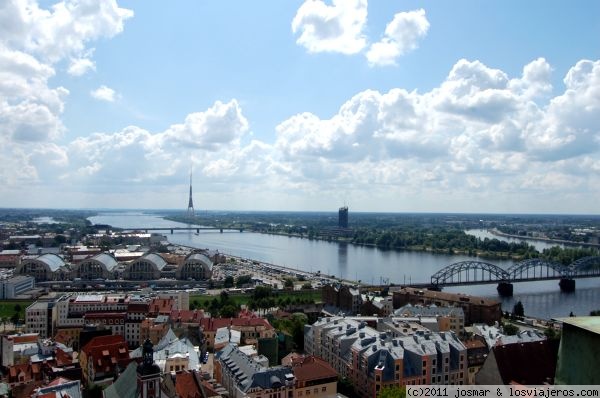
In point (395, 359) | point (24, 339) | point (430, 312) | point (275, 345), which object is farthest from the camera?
point (430, 312)

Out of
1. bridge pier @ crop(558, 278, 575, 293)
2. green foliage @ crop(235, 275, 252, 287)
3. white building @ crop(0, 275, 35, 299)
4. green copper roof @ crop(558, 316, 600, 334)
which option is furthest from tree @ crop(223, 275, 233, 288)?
green copper roof @ crop(558, 316, 600, 334)

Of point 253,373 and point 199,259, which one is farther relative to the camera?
point 199,259

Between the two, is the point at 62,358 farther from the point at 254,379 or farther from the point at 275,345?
the point at 254,379

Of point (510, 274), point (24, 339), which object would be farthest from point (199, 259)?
point (24, 339)

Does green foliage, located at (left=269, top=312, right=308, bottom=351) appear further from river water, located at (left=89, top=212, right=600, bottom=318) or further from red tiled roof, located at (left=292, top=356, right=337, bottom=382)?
river water, located at (left=89, top=212, right=600, bottom=318)

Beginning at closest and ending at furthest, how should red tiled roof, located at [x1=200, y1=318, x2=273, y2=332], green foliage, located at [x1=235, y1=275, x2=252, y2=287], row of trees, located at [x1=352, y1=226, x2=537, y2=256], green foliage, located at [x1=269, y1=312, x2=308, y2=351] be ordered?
red tiled roof, located at [x1=200, y1=318, x2=273, y2=332]
green foliage, located at [x1=269, y1=312, x2=308, y2=351]
green foliage, located at [x1=235, y1=275, x2=252, y2=287]
row of trees, located at [x1=352, y1=226, x2=537, y2=256]

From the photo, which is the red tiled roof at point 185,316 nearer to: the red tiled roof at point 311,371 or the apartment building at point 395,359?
the apartment building at point 395,359
